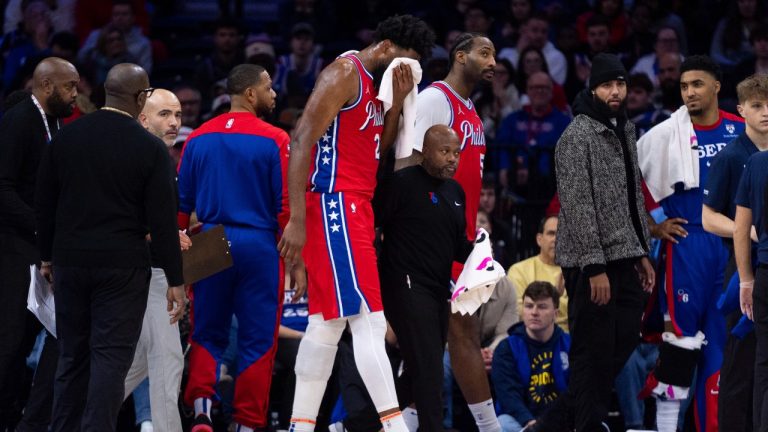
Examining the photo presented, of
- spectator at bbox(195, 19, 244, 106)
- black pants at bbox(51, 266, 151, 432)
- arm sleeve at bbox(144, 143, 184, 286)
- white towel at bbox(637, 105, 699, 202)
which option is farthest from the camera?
spectator at bbox(195, 19, 244, 106)

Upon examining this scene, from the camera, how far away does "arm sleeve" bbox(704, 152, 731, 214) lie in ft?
22.2

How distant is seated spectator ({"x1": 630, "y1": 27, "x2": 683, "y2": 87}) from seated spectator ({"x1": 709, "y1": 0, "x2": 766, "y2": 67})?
0.49 m

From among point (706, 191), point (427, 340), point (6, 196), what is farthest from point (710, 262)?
point (6, 196)

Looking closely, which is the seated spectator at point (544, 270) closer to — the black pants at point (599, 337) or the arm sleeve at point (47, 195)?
the black pants at point (599, 337)

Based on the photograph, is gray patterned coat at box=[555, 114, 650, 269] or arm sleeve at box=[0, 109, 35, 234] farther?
gray patterned coat at box=[555, 114, 650, 269]

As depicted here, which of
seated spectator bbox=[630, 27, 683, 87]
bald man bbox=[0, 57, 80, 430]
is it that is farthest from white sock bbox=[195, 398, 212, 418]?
seated spectator bbox=[630, 27, 683, 87]

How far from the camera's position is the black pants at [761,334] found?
19.3 ft

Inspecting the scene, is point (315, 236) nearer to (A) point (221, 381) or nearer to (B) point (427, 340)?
(B) point (427, 340)

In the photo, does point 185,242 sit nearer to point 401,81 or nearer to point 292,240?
point 292,240

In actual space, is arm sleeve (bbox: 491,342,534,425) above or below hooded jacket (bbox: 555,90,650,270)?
below

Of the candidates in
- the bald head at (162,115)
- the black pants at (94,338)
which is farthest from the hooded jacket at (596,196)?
the black pants at (94,338)

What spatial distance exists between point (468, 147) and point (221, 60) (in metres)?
5.66

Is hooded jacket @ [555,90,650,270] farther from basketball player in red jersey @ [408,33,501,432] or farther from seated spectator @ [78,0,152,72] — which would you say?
seated spectator @ [78,0,152,72]

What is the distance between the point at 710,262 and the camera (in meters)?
7.23
